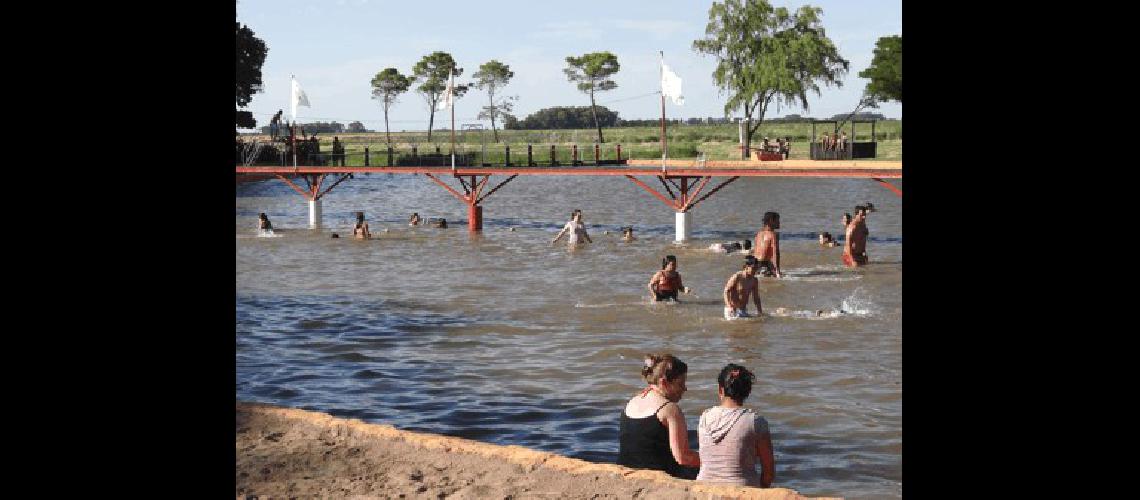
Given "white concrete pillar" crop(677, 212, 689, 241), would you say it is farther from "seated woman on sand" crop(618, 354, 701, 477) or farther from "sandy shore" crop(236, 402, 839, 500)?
"seated woman on sand" crop(618, 354, 701, 477)

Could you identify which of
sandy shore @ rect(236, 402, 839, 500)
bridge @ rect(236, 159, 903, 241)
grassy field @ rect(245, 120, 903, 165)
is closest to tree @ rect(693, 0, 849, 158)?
grassy field @ rect(245, 120, 903, 165)

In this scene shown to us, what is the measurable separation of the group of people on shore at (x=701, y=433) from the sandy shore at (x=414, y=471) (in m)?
0.24

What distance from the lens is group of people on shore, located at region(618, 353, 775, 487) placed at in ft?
24.7

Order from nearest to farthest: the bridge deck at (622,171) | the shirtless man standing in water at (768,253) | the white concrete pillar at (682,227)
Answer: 1. the shirtless man standing in water at (768,253)
2. the bridge deck at (622,171)
3. the white concrete pillar at (682,227)

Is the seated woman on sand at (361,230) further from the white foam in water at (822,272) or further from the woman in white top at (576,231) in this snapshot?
the white foam in water at (822,272)

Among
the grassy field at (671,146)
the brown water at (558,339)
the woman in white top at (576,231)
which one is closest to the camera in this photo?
the brown water at (558,339)

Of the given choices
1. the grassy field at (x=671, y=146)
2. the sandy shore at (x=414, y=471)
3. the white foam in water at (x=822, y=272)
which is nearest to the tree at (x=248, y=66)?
the grassy field at (x=671, y=146)

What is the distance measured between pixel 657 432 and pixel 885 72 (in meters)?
90.0

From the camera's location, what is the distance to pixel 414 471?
8.26 m

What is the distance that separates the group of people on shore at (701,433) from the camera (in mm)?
7516
